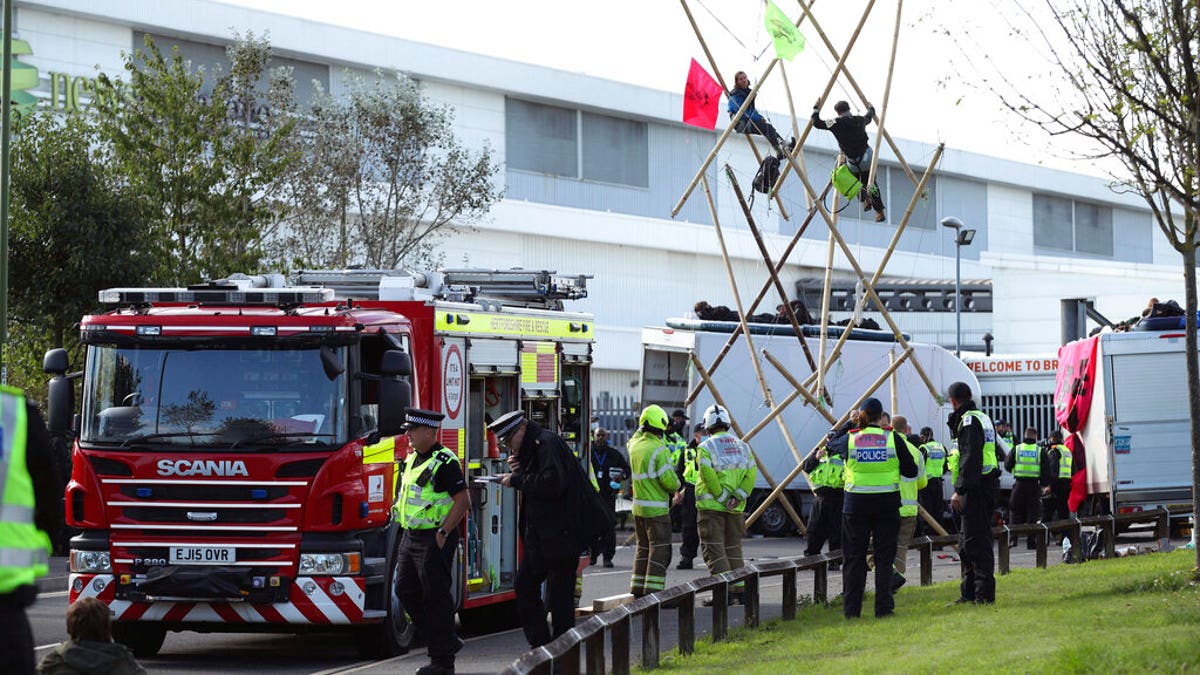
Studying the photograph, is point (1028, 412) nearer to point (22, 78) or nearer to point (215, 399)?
point (22, 78)

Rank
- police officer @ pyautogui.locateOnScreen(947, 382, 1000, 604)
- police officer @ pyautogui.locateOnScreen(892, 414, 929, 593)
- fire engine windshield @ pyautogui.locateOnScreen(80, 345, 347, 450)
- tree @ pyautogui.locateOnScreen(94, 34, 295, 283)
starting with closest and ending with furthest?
fire engine windshield @ pyautogui.locateOnScreen(80, 345, 347, 450)
police officer @ pyautogui.locateOnScreen(947, 382, 1000, 604)
police officer @ pyautogui.locateOnScreen(892, 414, 929, 593)
tree @ pyautogui.locateOnScreen(94, 34, 295, 283)

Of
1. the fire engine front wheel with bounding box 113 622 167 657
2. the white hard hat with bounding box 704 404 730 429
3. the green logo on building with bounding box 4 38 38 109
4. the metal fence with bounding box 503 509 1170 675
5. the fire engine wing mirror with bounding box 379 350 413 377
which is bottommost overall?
the fire engine front wheel with bounding box 113 622 167 657

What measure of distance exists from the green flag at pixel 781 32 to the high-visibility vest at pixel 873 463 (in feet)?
23.3

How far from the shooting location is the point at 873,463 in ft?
48.5

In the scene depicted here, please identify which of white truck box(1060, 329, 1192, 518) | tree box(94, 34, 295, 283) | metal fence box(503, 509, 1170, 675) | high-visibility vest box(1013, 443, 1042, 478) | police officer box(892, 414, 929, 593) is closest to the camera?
metal fence box(503, 509, 1170, 675)

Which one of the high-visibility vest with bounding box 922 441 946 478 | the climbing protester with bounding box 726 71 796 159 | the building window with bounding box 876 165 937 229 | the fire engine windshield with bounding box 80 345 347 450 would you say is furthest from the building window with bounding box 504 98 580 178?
the fire engine windshield with bounding box 80 345 347 450

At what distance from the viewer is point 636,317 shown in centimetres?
4997

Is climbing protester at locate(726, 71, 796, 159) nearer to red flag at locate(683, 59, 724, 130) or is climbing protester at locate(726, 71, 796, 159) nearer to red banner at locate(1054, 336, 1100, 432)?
red flag at locate(683, 59, 724, 130)

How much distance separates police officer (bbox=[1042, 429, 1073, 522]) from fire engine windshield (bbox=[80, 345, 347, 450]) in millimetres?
15983

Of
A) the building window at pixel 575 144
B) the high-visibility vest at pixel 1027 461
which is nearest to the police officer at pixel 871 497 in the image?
the high-visibility vest at pixel 1027 461

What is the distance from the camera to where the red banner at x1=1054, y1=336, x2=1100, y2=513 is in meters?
25.2

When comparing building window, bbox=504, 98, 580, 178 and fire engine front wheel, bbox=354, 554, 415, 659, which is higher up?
building window, bbox=504, 98, 580, 178

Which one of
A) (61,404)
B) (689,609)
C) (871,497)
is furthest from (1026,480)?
(61,404)

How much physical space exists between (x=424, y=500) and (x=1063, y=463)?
16.6 meters
